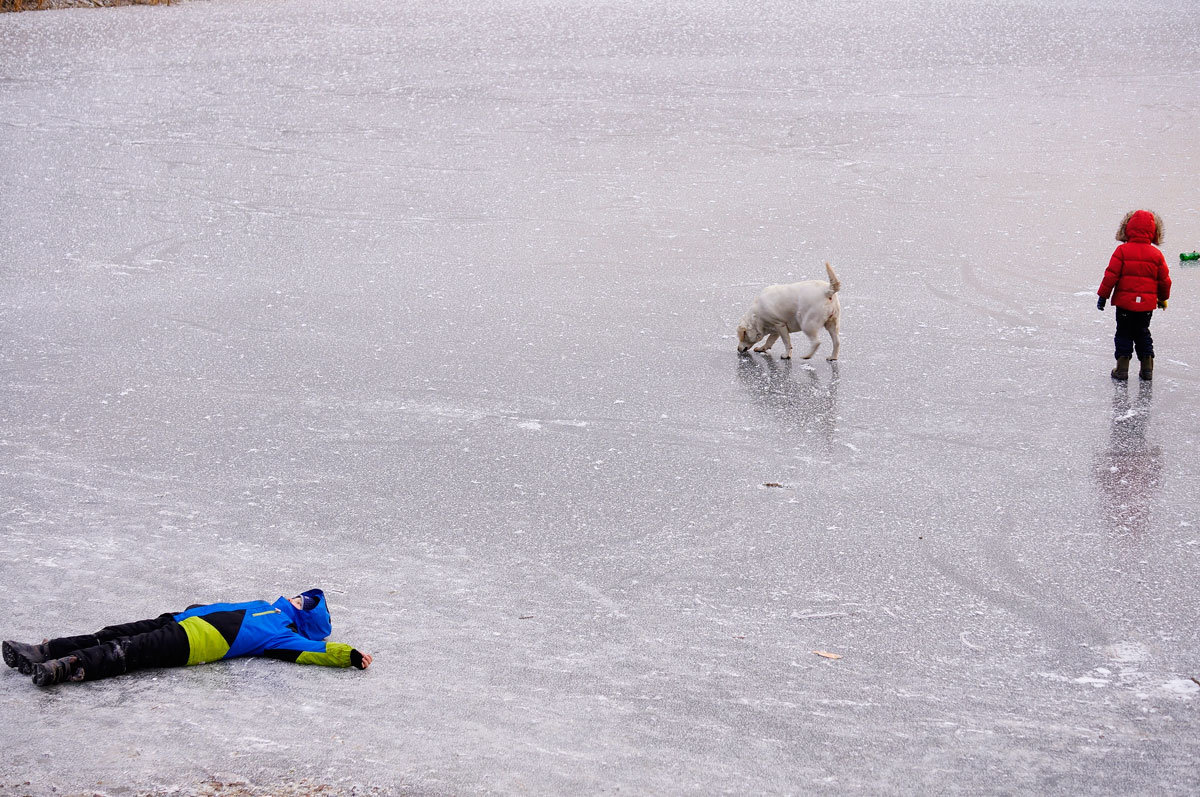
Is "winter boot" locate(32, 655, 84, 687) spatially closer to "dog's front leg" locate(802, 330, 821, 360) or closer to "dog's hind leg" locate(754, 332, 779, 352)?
"dog's front leg" locate(802, 330, 821, 360)

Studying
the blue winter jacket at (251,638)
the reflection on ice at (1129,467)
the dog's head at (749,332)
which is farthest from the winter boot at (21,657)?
the dog's head at (749,332)

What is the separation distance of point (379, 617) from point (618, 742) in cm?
154

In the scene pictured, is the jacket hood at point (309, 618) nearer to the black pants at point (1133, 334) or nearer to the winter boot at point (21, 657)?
the winter boot at point (21, 657)

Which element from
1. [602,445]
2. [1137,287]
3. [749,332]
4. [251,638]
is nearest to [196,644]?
[251,638]

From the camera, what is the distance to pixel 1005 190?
13.2 m

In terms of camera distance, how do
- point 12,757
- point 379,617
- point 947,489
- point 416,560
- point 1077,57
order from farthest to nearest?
point 1077,57, point 947,489, point 416,560, point 379,617, point 12,757

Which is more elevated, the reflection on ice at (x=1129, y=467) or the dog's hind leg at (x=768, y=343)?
the dog's hind leg at (x=768, y=343)

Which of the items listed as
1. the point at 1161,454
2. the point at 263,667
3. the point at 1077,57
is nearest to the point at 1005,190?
the point at 1161,454

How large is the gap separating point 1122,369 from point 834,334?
2.01 meters

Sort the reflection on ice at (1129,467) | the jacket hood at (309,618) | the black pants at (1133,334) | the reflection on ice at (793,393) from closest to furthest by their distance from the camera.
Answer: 1. the jacket hood at (309,618)
2. the reflection on ice at (1129,467)
3. the reflection on ice at (793,393)
4. the black pants at (1133,334)

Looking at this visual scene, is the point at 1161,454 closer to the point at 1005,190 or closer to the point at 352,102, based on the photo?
the point at 1005,190

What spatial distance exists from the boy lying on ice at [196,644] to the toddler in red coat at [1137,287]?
590 centimetres

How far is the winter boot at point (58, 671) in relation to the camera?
14.7 feet

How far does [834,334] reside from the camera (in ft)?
28.8
